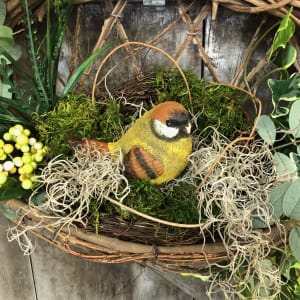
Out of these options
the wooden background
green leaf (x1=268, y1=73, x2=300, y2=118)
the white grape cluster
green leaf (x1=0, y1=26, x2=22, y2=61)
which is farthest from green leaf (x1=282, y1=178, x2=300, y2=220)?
green leaf (x1=0, y1=26, x2=22, y2=61)

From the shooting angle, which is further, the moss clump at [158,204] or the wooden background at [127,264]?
the wooden background at [127,264]

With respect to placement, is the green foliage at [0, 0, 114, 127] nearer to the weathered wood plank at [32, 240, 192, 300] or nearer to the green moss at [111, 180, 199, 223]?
the green moss at [111, 180, 199, 223]

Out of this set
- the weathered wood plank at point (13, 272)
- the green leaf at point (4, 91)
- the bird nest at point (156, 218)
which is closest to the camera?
the bird nest at point (156, 218)

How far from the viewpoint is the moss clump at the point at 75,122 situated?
0.82 metres

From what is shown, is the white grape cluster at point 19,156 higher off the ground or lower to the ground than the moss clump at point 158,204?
higher

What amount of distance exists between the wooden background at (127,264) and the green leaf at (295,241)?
13.5 inches

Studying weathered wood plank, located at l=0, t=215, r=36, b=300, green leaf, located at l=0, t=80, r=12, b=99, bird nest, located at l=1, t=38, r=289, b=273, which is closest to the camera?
bird nest, located at l=1, t=38, r=289, b=273

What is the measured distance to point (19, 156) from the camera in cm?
82

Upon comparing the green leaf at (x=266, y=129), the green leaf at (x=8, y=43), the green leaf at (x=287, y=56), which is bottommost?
the green leaf at (x=266, y=129)

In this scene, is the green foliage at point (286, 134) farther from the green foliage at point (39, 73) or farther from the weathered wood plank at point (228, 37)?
the green foliage at point (39, 73)

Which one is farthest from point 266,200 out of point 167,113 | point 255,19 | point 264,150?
point 255,19

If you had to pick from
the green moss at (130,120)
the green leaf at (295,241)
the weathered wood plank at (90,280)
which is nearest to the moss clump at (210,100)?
the green moss at (130,120)

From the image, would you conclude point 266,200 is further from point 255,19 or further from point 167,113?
point 255,19

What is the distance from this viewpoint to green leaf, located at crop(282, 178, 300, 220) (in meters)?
0.75
